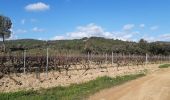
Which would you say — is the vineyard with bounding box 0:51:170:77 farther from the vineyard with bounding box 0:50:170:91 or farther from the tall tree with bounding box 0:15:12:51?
the tall tree with bounding box 0:15:12:51

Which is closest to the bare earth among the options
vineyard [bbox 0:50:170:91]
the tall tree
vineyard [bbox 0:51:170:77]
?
vineyard [bbox 0:50:170:91]

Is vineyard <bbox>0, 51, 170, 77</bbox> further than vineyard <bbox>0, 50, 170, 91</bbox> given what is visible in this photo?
Yes

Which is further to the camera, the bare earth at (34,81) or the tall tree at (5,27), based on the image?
the tall tree at (5,27)

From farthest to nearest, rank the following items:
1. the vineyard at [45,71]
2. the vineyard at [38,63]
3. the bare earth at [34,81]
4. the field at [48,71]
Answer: the vineyard at [38,63]
the vineyard at [45,71]
the field at [48,71]
the bare earth at [34,81]

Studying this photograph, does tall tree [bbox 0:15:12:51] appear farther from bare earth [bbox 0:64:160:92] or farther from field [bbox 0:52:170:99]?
bare earth [bbox 0:64:160:92]

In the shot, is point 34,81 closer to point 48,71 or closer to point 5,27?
point 48,71

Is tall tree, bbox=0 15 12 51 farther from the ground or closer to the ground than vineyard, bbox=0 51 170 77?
farther from the ground

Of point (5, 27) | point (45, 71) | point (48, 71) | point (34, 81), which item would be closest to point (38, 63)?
point (48, 71)

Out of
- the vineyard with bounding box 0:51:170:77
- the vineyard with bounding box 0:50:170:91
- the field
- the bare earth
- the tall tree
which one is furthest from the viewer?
the tall tree

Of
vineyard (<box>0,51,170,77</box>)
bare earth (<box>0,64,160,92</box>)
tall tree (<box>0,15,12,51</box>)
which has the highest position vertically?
tall tree (<box>0,15,12,51</box>)

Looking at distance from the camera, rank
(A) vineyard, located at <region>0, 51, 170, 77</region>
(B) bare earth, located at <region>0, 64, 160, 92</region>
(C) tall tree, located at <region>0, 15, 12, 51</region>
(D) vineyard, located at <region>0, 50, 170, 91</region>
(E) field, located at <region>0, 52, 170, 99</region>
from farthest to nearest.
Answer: (C) tall tree, located at <region>0, 15, 12, 51</region>, (A) vineyard, located at <region>0, 51, 170, 77</region>, (D) vineyard, located at <region>0, 50, 170, 91</region>, (E) field, located at <region>0, 52, 170, 99</region>, (B) bare earth, located at <region>0, 64, 160, 92</region>

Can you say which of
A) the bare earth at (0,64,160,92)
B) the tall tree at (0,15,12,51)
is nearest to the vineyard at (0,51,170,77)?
the bare earth at (0,64,160,92)

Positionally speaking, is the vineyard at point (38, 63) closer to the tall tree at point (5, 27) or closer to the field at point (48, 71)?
the field at point (48, 71)

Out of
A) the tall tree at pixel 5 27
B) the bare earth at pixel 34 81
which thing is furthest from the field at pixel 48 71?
the tall tree at pixel 5 27
